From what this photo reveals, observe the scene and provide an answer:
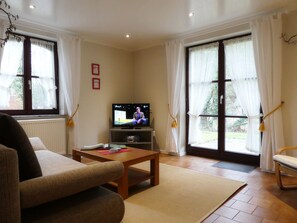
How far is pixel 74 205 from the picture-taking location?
1.53 m

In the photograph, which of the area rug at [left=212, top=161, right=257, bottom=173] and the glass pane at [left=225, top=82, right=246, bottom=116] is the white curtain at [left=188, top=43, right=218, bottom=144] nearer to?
the glass pane at [left=225, top=82, right=246, bottom=116]

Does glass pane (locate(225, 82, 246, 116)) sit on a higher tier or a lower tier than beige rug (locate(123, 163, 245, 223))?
higher

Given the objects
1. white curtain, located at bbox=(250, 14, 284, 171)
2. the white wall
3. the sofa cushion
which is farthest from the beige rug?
the white wall

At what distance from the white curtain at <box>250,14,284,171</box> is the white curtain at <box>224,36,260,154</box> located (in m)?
0.29

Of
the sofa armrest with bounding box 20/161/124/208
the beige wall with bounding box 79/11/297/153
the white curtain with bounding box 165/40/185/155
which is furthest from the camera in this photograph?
the beige wall with bounding box 79/11/297/153

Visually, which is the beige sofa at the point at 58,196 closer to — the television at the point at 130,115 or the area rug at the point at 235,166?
the area rug at the point at 235,166

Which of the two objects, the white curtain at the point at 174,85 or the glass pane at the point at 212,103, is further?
the white curtain at the point at 174,85

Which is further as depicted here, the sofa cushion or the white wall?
the white wall

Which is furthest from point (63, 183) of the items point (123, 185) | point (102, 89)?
point (102, 89)

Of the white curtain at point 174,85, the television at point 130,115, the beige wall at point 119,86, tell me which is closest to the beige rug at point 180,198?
the white curtain at point 174,85

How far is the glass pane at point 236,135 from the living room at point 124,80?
3.03 feet

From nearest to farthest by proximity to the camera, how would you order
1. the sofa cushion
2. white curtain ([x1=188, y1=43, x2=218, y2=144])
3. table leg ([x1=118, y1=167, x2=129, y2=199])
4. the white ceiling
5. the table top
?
1. the sofa cushion
2. table leg ([x1=118, y1=167, x2=129, y2=199])
3. the table top
4. the white ceiling
5. white curtain ([x1=188, y1=43, x2=218, y2=144])

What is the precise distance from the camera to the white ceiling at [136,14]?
9.82 feet

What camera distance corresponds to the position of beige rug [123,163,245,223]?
2.03 meters
